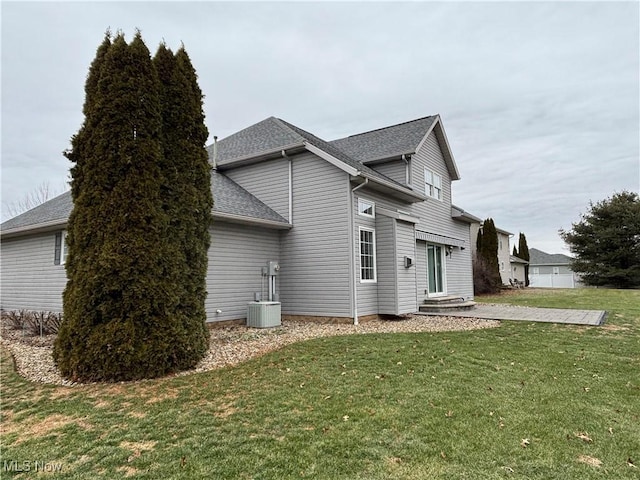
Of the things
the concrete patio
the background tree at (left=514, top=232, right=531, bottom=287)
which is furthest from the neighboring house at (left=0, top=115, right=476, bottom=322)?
the background tree at (left=514, top=232, right=531, bottom=287)

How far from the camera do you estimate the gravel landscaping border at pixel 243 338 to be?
5.90m

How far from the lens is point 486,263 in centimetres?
2408

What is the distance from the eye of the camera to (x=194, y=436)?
3311mm

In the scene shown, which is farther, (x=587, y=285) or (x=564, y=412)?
(x=587, y=285)

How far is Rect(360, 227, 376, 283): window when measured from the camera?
35.7 feet

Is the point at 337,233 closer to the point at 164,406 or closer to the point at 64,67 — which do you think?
the point at 164,406

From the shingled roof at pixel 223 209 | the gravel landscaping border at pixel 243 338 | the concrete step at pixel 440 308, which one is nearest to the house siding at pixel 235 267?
the shingled roof at pixel 223 209

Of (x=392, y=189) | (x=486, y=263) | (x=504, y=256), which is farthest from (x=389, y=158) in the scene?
(x=504, y=256)

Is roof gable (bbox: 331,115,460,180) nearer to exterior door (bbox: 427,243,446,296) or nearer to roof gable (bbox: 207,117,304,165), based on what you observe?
roof gable (bbox: 207,117,304,165)

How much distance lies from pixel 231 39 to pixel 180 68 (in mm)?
5489

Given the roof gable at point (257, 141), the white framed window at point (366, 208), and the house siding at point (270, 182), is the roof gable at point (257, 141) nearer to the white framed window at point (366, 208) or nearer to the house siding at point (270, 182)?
the house siding at point (270, 182)

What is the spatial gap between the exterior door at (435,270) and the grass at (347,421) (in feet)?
27.0

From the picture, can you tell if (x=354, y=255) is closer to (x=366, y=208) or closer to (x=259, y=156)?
(x=366, y=208)

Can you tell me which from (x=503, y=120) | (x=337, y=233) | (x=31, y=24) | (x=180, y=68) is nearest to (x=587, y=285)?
(x=503, y=120)
